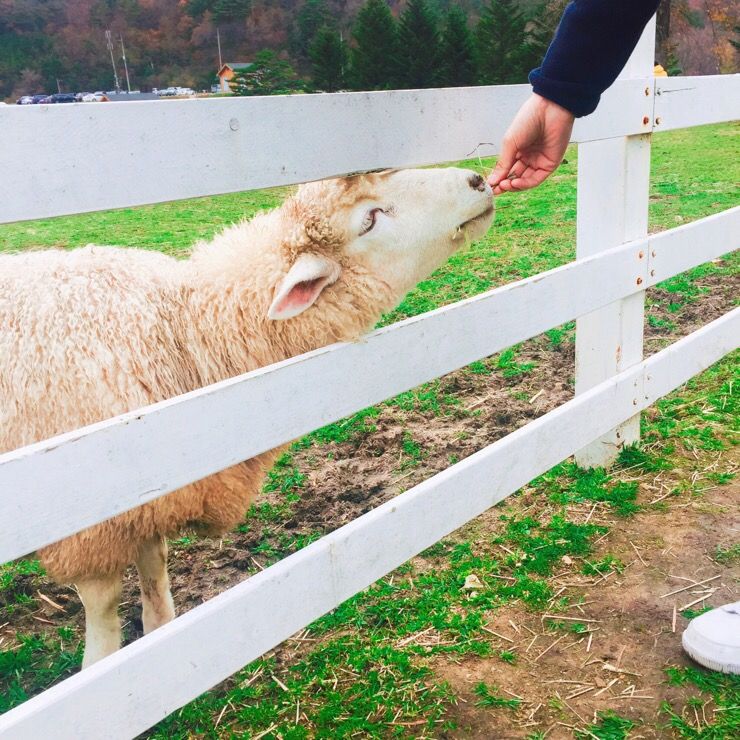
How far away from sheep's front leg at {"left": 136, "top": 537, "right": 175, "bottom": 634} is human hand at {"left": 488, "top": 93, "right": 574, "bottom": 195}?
155 centimetres

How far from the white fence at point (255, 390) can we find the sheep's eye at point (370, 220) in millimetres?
227

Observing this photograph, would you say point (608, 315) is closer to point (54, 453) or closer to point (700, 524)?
point (700, 524)

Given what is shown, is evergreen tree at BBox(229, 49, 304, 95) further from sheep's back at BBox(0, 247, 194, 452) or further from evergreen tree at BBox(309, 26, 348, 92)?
sheep's back at BBox(0, 247, 194, 452)

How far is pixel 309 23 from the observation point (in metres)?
61.3

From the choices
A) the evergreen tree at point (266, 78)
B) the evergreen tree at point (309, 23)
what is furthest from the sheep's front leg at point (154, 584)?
the evergreen tree at point (309, 23)

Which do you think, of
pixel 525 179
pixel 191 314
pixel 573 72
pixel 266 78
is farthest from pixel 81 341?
pixel 266 78

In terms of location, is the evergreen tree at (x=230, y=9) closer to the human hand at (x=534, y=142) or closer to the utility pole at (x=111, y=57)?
the utility pole at (x=111, y=57)

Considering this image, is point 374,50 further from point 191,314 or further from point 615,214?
point 191,314

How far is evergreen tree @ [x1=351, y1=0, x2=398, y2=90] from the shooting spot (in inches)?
1917

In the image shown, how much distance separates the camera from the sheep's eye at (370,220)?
214cm

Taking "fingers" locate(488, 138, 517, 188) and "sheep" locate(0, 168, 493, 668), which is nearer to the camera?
"fingers" locate(488, 138, 517, 188)

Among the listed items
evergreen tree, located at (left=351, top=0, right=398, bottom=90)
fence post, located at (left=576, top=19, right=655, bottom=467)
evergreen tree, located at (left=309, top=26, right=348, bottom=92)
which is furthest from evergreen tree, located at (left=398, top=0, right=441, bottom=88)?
fence post, located at (left=576, top=19, right=655, bottom=467)

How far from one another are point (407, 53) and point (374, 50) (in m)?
2.40

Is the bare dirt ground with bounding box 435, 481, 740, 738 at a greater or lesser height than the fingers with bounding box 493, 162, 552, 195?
lesser
